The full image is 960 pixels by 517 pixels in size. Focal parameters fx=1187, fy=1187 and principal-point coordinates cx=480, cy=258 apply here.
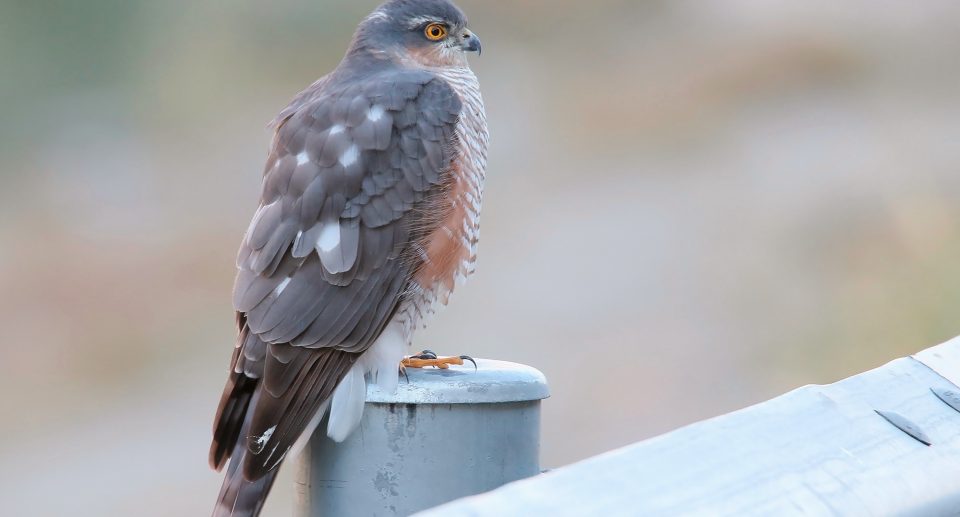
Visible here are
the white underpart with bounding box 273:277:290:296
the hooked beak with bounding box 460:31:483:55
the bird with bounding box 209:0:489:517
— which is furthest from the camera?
the hooked beak with bounding box 460:31:483:55

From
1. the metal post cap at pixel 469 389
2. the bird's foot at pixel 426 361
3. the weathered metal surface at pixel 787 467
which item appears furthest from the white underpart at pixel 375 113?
the weathered metal surface at pixel 787 467

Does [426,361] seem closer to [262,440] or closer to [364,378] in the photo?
[364,378]

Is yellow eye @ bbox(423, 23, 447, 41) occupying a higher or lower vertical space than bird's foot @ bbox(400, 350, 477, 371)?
higher

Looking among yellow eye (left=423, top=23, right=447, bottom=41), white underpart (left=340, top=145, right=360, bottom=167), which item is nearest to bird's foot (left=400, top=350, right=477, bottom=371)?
white underpart (left=340, top=145, right=360, bottom=167)

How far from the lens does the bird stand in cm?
226

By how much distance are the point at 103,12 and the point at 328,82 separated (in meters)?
11.6

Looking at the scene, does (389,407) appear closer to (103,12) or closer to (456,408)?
(456,408)

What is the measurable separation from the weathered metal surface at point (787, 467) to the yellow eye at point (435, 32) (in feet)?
7.55

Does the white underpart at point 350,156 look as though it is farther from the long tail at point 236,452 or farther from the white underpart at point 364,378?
the long tail at point 236,452

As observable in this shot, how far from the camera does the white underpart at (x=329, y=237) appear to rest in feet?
8.45

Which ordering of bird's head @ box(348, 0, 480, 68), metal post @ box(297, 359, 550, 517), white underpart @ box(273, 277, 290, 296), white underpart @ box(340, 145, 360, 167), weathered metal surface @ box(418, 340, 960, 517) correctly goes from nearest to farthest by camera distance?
1. weathered metal surface @ box(418, 340, 960, 517)
2. metal post @ box(297, 359, 550, 517)
3. white underpart @ box(273, 277, 290, 296)
4. white underpart @ box(340, 145, 360, 167)
5. bird's head @ box(348, 0, 480, 68)

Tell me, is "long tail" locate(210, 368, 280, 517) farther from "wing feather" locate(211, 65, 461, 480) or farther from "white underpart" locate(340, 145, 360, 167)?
"white underpart" locate(340, 145, 360, 167)

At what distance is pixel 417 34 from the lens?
131 inches

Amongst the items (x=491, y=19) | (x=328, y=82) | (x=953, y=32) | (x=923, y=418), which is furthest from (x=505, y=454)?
(x=953, y=32)
